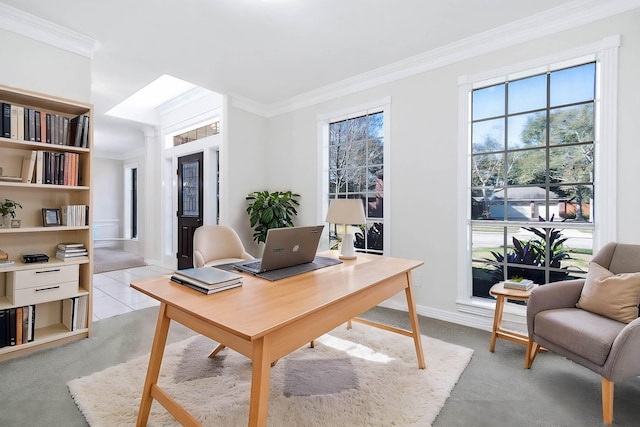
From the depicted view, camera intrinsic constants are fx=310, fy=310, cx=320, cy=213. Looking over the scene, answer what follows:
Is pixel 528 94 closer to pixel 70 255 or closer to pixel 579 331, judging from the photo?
pixel 579 331

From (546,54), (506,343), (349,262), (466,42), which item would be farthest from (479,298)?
(466,42)

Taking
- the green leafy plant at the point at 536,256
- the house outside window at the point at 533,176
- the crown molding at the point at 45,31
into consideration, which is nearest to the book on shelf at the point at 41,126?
the crown molding at the point at 45,31

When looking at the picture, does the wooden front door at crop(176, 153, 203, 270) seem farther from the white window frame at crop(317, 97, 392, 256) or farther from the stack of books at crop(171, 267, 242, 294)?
the stack of books at crop(171, 267, 242, 294)

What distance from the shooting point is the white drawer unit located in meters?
2.36

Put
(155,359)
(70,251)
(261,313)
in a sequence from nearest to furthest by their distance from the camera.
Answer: (261,313) < (155,359) < (70,251)

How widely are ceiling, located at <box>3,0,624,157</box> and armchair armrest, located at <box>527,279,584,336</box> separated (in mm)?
2152

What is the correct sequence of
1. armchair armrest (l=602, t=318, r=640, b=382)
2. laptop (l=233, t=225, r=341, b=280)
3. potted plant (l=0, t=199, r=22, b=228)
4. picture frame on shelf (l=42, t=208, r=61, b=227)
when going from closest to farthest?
armchair armrest (l=602, t=318, r=640, b=382) < laptop (l=233, t=225, r=341, b=280) < potted plant (l=0, t=199, r=22, b=228) < picture frame on shelf (l=42, t=208, r=61, b=227)

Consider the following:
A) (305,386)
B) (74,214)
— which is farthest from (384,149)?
(74,214)

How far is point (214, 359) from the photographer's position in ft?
7.46

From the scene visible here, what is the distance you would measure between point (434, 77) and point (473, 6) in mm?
777

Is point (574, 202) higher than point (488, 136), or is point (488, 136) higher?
point (488, 136)

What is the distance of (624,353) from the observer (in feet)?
5.16

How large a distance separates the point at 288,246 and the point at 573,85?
2.73 metres

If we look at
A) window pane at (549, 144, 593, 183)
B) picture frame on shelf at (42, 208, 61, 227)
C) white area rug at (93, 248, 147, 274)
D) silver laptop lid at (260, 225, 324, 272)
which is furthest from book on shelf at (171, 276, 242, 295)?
white area rug at (93, 248, 147, 274)
